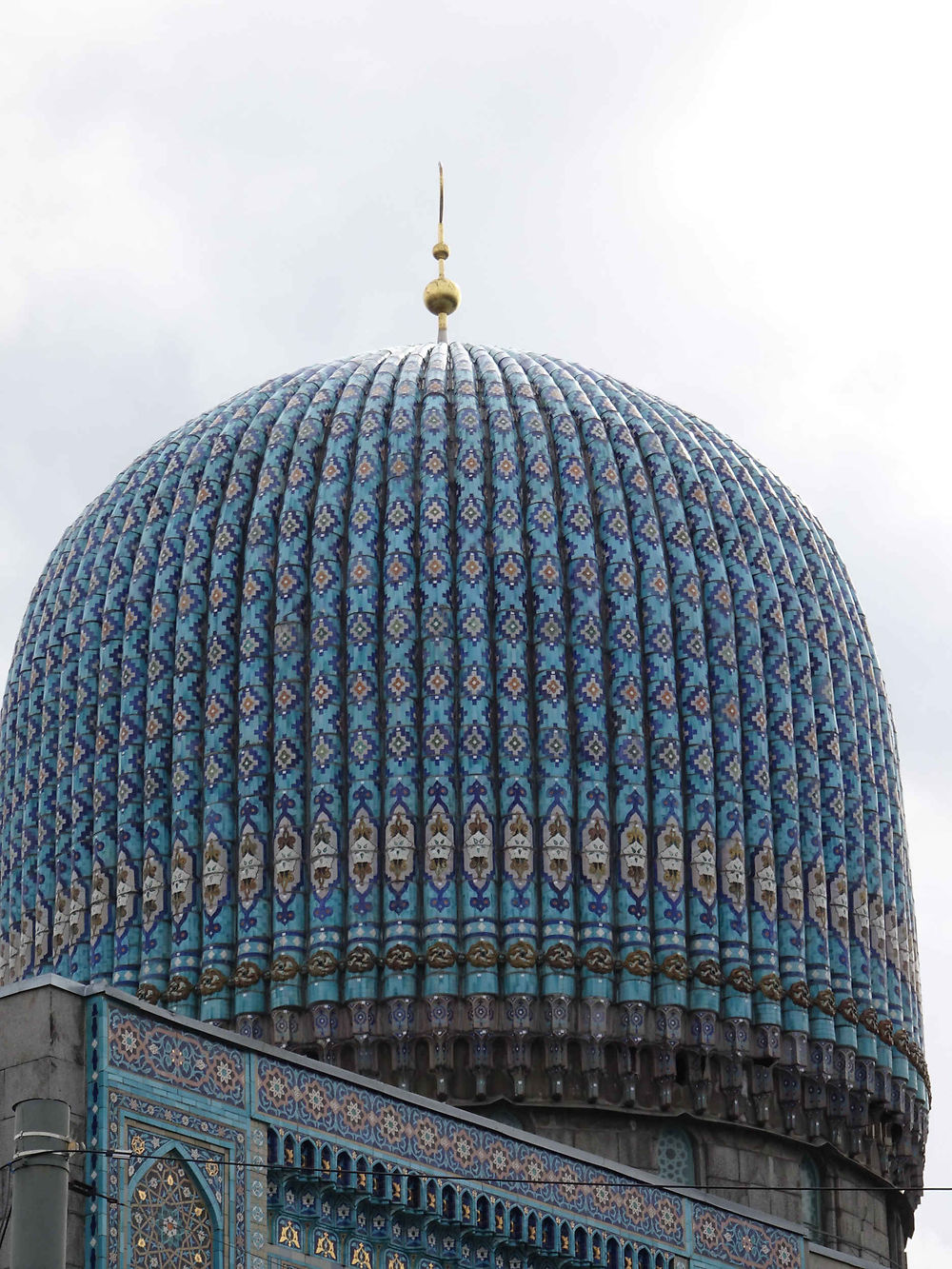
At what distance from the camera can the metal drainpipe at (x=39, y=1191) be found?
9906 millimetres

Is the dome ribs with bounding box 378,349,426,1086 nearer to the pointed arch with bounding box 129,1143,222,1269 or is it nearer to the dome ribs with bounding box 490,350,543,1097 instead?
the dome ribs with bounding box 490,350,543,1097

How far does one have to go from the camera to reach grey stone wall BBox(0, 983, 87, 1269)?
13.7 meters

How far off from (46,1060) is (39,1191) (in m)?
3.77

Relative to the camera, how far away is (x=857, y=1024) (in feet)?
66.1

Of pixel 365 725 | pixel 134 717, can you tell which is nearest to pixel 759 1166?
pixel 365 725

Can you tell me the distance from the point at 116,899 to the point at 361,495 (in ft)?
10.6

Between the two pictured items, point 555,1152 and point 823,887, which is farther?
point 823,887

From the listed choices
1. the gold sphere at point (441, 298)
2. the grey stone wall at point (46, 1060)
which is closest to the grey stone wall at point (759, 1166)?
the grey stone wall at point (46, 1060)

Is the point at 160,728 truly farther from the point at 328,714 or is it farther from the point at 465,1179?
the point at 465,1179

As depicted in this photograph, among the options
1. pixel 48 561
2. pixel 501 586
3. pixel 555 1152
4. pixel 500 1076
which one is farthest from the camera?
pixel 48 561

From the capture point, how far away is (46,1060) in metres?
13.8

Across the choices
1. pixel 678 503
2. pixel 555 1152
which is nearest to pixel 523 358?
pixel 678 503

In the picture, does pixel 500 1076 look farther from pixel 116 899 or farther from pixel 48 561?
pixel 48 561

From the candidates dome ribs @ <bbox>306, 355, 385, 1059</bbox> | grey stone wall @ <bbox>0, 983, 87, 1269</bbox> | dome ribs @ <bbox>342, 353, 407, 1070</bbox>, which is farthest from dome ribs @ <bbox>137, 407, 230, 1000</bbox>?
grey stone wall @ <bbox>0, 983, 87, 1269</bbox>
